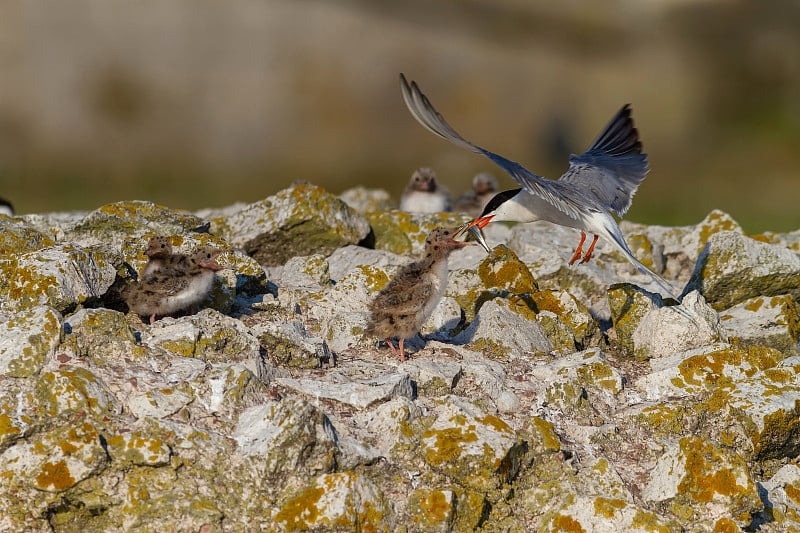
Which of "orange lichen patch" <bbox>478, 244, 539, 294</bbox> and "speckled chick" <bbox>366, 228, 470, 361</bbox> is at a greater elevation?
"orange lichen patch" <bbox>478, 244, 539, 294</bbox>

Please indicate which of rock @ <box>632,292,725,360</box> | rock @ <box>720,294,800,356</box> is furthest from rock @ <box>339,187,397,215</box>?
rock @ <box>632,292,725,360</box>

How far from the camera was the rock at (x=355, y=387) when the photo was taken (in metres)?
6.75

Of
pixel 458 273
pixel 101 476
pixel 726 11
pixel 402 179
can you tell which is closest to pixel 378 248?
pixel 458 273

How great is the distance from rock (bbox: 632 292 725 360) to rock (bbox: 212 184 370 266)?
3.71 metres

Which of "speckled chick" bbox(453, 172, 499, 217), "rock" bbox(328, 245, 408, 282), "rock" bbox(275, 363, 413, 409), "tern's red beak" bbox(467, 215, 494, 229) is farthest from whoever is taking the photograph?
"speckled chick" bbox(453, 172, 499, 217)

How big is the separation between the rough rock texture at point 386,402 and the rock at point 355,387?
0.02 metres

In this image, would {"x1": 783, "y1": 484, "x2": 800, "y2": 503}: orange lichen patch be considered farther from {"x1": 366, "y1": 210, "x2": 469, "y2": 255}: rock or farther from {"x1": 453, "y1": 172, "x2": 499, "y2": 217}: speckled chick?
{"x1": 453, "y1": 172, "x2": 499, "y2": 217}: speckled chick

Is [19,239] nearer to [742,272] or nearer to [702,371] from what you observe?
[702,371]

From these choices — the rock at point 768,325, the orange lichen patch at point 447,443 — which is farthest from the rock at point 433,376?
the rock at point 768,325

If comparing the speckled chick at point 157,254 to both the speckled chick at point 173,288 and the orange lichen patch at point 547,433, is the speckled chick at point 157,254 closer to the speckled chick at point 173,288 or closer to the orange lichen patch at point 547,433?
the speckled chick at point 173,288

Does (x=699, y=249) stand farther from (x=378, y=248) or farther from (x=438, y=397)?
(x=438, y=397)

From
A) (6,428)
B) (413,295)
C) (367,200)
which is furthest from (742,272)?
(367,200)

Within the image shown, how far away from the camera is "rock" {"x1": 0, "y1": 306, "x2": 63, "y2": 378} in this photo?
21.1 feet

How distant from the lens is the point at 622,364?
8.22m
